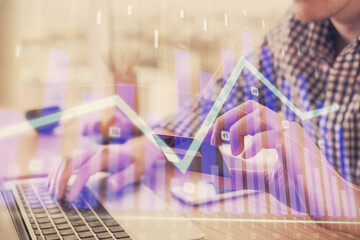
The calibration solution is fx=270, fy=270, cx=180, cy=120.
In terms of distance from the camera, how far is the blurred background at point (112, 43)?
50 centimetres

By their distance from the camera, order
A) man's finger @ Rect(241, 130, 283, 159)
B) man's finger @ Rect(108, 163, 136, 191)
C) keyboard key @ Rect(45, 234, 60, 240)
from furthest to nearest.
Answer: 1. man's finger @ Rect(108, 163, 136, 191)
2. man's finger @ Rect(241, 130, 283, 159)
3. keyboard key @ Rect(45, 234, 60, 240)

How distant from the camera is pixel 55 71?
60 centimetres

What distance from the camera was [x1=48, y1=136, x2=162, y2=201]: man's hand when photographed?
0.47m

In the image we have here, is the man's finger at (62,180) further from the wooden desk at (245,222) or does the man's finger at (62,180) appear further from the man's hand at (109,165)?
the wooden desk at (245,222)

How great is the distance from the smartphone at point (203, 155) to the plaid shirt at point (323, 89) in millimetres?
187

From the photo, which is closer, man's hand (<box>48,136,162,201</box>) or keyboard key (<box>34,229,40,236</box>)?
keyboard key (<box>34,229,40,236</box>)

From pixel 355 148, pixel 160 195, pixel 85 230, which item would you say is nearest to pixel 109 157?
pixel 160 195

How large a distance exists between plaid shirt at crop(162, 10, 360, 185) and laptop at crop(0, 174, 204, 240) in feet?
0.65

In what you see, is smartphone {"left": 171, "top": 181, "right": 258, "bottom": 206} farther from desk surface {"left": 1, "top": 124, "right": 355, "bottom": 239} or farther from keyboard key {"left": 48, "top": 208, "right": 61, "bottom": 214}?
keyboard key {"left": 48, "top": 208, "right": 61, "bottom": 214}

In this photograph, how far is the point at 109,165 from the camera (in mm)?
572

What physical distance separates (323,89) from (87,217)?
609 millimetres

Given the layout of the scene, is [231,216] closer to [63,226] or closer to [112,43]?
[63,226]
